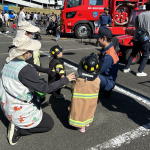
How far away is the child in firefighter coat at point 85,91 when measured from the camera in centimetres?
242

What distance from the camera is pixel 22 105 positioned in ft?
7.62

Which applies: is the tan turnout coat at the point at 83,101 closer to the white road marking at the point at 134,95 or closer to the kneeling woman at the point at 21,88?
the kneeling woman at the point at 21,88

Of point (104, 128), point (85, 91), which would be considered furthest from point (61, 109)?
point (85, 91)

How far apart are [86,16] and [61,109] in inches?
386

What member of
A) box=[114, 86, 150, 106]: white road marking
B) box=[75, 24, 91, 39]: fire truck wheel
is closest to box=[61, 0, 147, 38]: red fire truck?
box=[75, 24, 91, 39]: fire truck wheel

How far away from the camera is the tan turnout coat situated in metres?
2.46

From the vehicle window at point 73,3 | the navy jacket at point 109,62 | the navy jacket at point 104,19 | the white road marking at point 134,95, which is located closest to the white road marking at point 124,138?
the white road marking at point 134,95

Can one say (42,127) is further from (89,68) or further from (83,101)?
(89,68)

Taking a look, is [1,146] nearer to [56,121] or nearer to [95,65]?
[56,121]

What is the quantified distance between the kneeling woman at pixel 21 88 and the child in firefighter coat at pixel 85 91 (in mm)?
182

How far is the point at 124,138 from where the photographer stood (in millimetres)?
2607

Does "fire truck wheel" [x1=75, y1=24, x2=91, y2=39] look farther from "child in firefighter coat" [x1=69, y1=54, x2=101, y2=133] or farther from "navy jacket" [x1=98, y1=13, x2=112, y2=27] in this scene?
"child in firefighter coat" [x1=69, y1=54, x2=101, y2=133]

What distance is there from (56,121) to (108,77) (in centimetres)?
149

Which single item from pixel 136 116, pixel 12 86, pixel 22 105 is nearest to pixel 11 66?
pixel 12 86
